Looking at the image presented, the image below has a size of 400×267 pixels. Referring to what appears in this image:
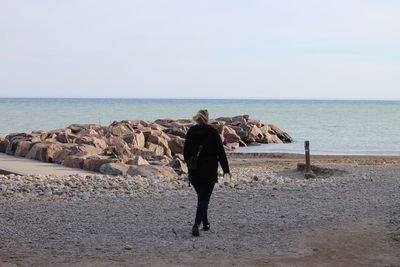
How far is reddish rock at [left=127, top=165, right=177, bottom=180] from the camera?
641 inches

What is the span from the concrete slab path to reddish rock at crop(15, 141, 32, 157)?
6.55 ft

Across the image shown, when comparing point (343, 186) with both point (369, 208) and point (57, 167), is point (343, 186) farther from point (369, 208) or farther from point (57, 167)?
point (57, 167)

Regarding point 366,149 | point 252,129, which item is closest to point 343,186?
Result: point 366,149

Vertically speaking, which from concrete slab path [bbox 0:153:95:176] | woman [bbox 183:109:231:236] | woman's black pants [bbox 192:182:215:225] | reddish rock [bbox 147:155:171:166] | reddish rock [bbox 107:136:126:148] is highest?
woman [bbox 183:109:231:236]

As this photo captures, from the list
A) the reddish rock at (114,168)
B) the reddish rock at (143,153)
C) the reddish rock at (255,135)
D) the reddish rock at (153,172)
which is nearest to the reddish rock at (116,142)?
the reddish rock at (143,153)

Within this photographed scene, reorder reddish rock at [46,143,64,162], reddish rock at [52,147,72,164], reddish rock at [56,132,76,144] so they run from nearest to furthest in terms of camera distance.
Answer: reddish rock at [52,147,72,164] < reddish rock at [46,143,64,162] < reddish rock at [56,132,76,144]

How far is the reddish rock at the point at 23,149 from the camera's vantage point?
2273 cm

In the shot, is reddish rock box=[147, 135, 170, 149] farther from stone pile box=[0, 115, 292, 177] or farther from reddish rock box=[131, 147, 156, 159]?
reddish rock box=[131, 147, 156, 159]

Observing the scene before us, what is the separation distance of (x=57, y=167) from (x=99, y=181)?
429cm

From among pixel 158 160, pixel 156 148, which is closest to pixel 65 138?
pixel 156 148

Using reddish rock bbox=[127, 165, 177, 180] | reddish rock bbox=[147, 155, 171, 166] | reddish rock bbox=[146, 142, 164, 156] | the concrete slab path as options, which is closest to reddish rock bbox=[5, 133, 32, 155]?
the concrete slab path

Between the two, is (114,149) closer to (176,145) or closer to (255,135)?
(176,145)

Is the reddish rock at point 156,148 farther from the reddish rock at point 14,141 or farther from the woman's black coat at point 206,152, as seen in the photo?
the woman's black coat at point 206,152

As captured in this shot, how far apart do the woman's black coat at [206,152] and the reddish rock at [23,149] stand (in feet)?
49.1
